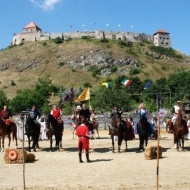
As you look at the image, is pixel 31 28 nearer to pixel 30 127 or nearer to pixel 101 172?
pixel 30 127

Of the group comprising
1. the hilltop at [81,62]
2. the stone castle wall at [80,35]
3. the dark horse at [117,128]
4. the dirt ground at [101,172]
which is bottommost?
the dirt ground at [101,172]

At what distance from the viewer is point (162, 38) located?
630ft

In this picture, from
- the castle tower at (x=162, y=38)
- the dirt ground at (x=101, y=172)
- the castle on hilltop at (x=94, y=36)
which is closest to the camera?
the dirt ground at (x=101, y=172)

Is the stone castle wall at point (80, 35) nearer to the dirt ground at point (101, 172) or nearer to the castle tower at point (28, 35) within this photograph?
the castle tower at point (28, 35)

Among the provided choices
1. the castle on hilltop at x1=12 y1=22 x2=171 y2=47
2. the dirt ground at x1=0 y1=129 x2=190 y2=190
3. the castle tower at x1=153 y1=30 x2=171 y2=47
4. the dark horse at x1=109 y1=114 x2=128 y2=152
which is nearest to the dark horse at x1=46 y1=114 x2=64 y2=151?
→ the dirt ground at x1=0 y1=129 x2=190 y2=190

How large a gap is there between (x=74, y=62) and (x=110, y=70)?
44.9 ft

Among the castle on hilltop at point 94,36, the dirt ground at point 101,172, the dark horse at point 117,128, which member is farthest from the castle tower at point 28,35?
the dirt ground at point 101,172

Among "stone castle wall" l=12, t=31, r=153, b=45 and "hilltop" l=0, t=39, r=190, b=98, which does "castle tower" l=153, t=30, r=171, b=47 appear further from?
"hilltop" l=0, t=39, r=190, b=98

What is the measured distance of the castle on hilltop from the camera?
17825 centimetres

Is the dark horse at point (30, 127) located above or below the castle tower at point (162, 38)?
below

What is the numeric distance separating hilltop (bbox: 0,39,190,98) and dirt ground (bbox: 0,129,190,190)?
113m

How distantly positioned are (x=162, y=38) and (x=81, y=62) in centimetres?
4979

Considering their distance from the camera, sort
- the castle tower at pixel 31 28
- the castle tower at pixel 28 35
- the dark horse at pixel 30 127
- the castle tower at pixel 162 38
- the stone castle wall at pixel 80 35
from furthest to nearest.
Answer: the castle tower at pixel 31 28
the castle tower at pixel 162 38
the castle tower at pixel 28 35
the stone castle wall at pixel 80 35
the dark horse at pixel 30 127

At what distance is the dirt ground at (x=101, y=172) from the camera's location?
556 inches
